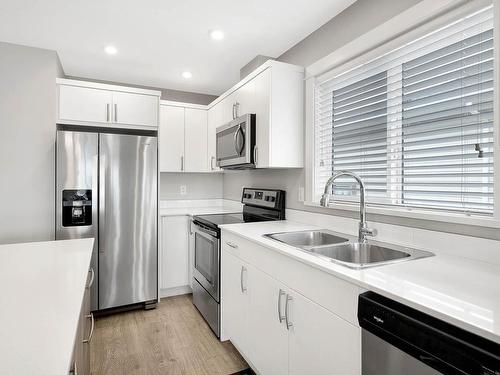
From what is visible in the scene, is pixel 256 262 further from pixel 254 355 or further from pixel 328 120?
pixel 328 120

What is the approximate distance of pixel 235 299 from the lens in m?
2.06

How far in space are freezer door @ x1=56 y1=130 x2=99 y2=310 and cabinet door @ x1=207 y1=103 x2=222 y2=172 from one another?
1232 mm

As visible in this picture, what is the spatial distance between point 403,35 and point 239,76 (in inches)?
79.2

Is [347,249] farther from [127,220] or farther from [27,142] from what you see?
[27,142]

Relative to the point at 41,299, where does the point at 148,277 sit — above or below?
below

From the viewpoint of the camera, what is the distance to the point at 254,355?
1.81 meters

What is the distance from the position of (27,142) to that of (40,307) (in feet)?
7.96

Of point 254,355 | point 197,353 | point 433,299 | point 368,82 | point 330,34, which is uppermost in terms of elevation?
point 330,34

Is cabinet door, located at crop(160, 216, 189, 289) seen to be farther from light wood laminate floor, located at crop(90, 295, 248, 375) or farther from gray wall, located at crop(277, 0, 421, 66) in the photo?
gray wall, located at crop(277, 0, 421, 66)

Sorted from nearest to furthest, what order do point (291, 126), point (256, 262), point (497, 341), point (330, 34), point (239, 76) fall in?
point (497, 341), point (256, 262), point (330, 34), point (291, 126), point (239, 76)

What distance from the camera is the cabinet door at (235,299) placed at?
1.94m

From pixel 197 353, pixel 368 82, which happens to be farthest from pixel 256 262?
pixel 368 82

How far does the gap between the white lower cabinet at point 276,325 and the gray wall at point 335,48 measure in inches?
26.8

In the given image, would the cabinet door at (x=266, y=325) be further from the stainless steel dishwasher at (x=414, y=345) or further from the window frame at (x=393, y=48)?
the window frame at (x=393, y=48)
